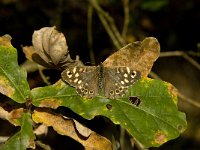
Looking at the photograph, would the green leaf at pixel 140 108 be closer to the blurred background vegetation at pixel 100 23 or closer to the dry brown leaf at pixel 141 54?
the dry brown leaf at pixel 141 54

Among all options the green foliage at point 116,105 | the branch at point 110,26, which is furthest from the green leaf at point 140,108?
the branch at point 110,26

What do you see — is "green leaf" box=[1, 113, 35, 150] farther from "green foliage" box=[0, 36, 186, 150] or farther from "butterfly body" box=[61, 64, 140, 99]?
"butterfly body" box=[61, 64, 140, 99]

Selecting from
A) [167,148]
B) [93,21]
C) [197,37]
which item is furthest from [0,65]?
[197,37]

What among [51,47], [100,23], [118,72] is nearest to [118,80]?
[118,72]

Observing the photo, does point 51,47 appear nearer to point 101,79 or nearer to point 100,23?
point 101,79

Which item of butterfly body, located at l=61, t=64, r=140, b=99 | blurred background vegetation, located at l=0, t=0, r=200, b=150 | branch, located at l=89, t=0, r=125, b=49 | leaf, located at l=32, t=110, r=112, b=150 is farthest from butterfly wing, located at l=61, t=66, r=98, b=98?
blurred background vegetation, located at l=0, t=0, r=200, b=150

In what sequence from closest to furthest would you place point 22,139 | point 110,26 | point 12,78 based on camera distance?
point 22,139 → point 12,78 → point 110,26
